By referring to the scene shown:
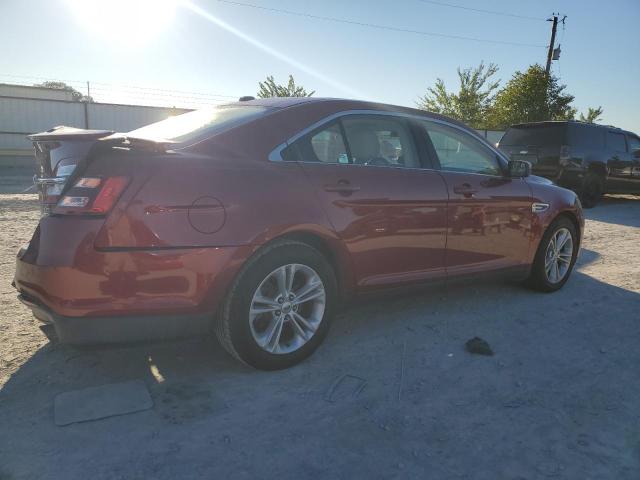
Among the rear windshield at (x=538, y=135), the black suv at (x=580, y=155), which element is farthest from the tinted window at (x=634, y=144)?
the rear windshield at (x=538, y=135)

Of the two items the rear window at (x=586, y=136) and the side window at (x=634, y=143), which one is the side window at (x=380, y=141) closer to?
the rear window at (x=586, y=136)

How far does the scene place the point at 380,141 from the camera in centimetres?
357

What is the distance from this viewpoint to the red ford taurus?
2477 mm

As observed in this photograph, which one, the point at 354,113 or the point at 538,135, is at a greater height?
the point at 538,135

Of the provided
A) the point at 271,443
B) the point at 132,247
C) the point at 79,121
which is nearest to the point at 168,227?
the point at 132,247

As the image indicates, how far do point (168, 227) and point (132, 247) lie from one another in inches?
7.5

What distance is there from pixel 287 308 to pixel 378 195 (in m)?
0.94

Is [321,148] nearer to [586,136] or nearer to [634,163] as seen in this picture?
[586,136]

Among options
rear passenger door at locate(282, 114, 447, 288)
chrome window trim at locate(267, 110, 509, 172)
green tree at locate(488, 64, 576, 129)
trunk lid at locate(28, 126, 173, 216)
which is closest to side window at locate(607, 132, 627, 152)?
chrome window trim at locate(267, 110, 509, 172)

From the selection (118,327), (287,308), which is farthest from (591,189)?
(118,327)

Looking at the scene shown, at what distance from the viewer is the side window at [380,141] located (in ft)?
11.2

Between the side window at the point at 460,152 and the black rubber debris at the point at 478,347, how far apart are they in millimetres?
1276

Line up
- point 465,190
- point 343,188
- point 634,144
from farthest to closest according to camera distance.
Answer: point 634,144, point 465,190, point 343,188

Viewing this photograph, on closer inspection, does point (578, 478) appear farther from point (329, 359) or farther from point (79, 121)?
point (79, 121)
